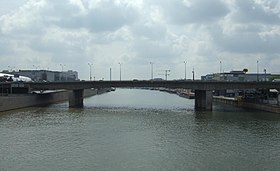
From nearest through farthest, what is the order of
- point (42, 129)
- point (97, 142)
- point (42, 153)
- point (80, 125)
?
point (42, 153), point (97, 142), point (42, 129), point (80, 125)

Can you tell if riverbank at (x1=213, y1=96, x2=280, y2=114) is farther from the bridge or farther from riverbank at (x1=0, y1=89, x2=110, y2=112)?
riverbank at (x1=0, y1=89, x2=110, y2=112)

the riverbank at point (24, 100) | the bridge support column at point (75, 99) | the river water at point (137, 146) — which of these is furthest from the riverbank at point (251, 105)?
the riverbank at point (24, 100)

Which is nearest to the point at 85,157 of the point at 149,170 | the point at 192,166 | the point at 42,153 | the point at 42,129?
the point at 42,153

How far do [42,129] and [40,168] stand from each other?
21.2m

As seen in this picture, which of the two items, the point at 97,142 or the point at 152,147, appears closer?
the point at 152,147

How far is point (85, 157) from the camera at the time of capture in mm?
32000

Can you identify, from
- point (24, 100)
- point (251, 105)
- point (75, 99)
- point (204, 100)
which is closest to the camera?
point (24, 100)

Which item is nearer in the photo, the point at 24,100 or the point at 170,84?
the point at 24,100

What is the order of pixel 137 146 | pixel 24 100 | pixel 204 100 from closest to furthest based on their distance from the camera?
pixel 137 146
pixel 24 100
pixel 204 100

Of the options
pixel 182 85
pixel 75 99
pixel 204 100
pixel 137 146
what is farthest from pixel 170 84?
pixel 137 146

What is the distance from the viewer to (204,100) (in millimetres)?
88188

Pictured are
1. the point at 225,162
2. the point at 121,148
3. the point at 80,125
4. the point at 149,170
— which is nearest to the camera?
the point at 149,170

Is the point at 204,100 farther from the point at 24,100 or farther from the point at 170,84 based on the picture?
the point at 24,100

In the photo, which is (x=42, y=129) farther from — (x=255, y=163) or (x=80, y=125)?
(x=255, y=163)
